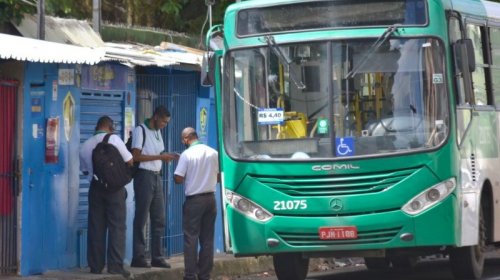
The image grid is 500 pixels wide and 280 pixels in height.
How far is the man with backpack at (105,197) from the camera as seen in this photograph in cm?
1377

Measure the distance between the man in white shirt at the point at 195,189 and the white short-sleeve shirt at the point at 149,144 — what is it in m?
1.52

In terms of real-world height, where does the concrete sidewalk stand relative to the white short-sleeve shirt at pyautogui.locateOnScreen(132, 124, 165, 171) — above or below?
below

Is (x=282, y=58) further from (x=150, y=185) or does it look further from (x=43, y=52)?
(x=150, y=185)

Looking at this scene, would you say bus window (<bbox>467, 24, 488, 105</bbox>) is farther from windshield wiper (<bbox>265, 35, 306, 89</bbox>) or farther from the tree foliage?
the tree foliage

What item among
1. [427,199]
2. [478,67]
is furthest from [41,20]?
[427,199]

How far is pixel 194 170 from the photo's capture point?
42.9ft

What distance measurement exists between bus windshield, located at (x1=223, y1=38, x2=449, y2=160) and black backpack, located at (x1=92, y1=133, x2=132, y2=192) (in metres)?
1.96

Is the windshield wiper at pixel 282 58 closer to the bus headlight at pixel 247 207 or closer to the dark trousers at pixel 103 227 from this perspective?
the bus headlight at pixel 247 207

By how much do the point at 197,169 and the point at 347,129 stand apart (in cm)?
193

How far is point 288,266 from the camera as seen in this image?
13.2m

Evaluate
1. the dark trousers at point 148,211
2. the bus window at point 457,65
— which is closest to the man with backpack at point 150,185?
the dark trousers at point 148,211

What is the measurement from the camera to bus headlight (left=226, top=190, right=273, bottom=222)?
12094 millimetres

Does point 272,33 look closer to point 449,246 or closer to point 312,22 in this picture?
point 312,22

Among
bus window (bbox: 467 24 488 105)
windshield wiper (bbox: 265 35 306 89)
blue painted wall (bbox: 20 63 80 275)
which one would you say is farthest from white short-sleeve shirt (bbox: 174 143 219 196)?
bus window (bbox: 467 24 488 105)
